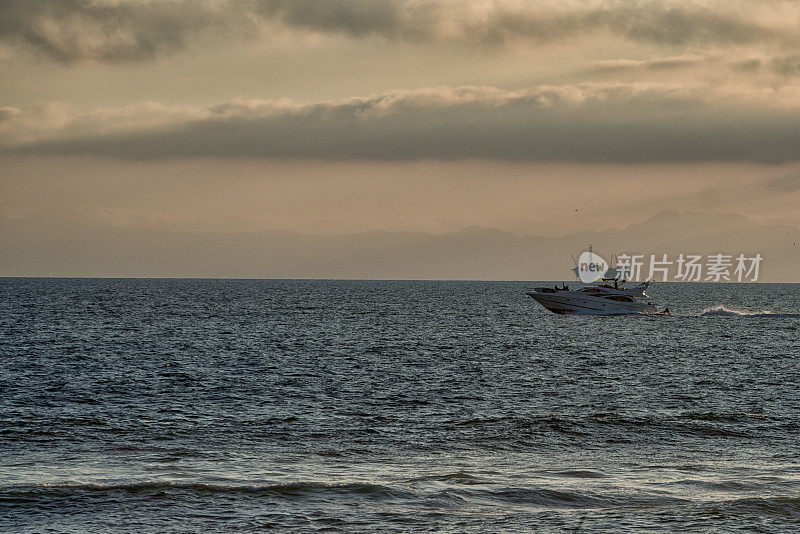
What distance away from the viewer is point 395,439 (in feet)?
112

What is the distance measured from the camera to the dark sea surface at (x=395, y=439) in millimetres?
22594

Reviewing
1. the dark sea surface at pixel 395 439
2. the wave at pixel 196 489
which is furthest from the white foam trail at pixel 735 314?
the wave at pixel 196 489

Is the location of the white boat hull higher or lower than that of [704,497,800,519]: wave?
higher

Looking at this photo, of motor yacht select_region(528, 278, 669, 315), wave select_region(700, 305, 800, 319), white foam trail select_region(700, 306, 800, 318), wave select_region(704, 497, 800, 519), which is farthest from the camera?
white foam trail select_region(700, 306, 800, 318)

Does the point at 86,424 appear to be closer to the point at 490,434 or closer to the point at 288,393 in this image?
the point at 288,393

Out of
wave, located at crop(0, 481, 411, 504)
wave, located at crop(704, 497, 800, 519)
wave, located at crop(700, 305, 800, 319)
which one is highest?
wave, located at crop(700, 305, 800, 319)

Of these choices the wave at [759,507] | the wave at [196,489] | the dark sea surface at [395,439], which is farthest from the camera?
the wave at [196,489]

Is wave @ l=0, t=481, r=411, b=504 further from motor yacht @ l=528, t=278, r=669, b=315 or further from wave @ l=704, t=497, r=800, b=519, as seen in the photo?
motor yacht @ l=528, t=278, r=669, b=315

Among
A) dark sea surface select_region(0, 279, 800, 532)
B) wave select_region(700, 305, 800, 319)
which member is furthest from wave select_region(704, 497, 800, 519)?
wave select_region(700, 305, 800, 319)

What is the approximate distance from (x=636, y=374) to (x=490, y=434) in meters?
28.1

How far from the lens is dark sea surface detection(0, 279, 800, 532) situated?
74.1 feet

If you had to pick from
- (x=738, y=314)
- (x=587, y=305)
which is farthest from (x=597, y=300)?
(x=738, y=314)

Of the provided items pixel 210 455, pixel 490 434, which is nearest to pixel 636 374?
pixel 490 434

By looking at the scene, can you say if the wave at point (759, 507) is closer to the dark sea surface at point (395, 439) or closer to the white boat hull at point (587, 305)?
the dark sea surface at point (395, 439)
